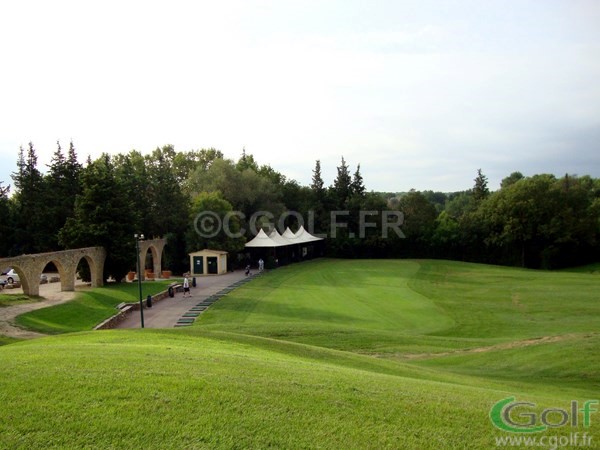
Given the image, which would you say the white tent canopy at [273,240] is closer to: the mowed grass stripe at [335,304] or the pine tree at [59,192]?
the mowed grass stripe at [335,304]

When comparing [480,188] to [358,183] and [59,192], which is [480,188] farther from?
[59,192]

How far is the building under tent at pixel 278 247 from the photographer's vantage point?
55188mm

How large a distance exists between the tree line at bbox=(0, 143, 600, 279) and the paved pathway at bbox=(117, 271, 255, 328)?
6312mm

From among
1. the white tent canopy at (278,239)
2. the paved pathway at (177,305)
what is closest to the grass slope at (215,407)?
the paved pathway at (177,305)

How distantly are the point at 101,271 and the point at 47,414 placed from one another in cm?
3207

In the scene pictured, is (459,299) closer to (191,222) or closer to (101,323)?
(101,323)

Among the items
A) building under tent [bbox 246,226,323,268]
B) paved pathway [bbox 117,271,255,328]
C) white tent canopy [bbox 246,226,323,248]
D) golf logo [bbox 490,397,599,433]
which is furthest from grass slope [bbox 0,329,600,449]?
building under tent [bbox 246,226,323,268]

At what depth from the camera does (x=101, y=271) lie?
119 feet

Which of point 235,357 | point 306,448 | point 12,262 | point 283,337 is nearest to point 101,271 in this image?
point 12,262

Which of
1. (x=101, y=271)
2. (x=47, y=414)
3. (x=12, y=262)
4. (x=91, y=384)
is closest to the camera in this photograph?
(x=47, y=414)

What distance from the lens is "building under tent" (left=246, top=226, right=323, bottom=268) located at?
55188 millimetres

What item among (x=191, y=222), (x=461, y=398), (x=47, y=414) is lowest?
(x=461, y=398)

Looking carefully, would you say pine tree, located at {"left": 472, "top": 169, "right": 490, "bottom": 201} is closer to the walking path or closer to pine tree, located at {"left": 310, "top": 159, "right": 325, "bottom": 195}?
pine tree, located at {"left": 310, "top": 159, "right": 325, "bottom": 195}

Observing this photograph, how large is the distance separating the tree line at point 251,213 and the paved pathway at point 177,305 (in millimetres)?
6312
